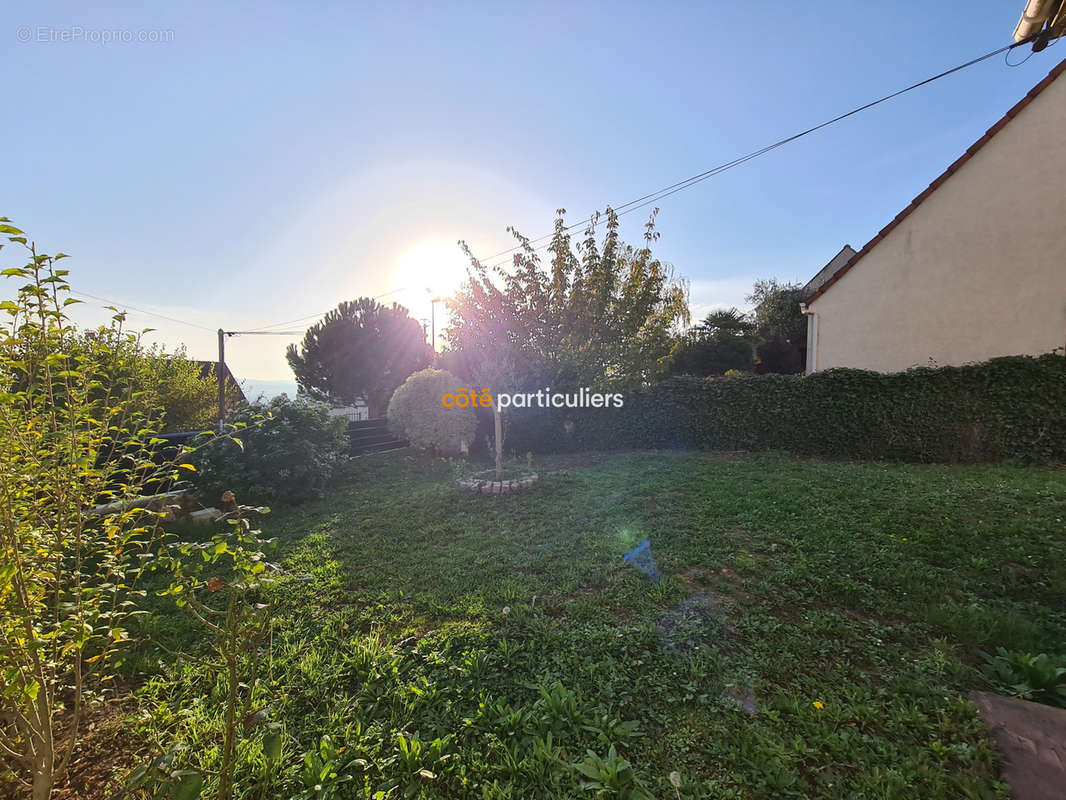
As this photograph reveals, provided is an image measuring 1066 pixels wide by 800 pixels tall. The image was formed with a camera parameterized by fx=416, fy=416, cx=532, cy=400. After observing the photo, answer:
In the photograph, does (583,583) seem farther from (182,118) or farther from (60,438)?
(182,118)

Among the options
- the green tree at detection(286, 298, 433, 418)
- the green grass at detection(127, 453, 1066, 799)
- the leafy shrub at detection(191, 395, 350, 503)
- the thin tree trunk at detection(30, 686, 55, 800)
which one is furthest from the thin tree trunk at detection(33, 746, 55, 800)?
the green tree at detection(286, 298, 433, 418)

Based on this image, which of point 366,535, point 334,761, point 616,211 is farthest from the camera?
point 616,211

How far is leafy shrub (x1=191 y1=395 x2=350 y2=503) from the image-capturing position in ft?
19.7

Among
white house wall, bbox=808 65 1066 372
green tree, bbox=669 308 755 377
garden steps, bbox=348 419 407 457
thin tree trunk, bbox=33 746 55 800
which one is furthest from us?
green tree, bbox=669 308 755 377

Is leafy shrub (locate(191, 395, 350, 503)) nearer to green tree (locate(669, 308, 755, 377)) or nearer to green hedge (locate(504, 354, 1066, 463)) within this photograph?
green hedge (locate(504, 354, 1066, 463))

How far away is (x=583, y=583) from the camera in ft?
10.7

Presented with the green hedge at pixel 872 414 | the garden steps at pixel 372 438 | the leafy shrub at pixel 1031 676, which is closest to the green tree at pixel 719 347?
the green hedge at pixel 872 414

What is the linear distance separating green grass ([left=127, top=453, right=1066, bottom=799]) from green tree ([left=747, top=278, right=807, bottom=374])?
15653 millimetres

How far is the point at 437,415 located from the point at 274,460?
4.37 metres

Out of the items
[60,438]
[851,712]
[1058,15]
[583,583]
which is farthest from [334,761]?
[1058,15]

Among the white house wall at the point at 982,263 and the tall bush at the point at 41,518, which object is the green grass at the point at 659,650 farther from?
the white house wall at the point at 982,263

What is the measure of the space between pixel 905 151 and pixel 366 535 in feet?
35.1

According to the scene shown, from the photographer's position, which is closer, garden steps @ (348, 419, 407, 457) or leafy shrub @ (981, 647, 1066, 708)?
leafy shrub @ (981, 647, 1066, 708)

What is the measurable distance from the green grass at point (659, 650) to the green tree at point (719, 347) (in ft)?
49.8
